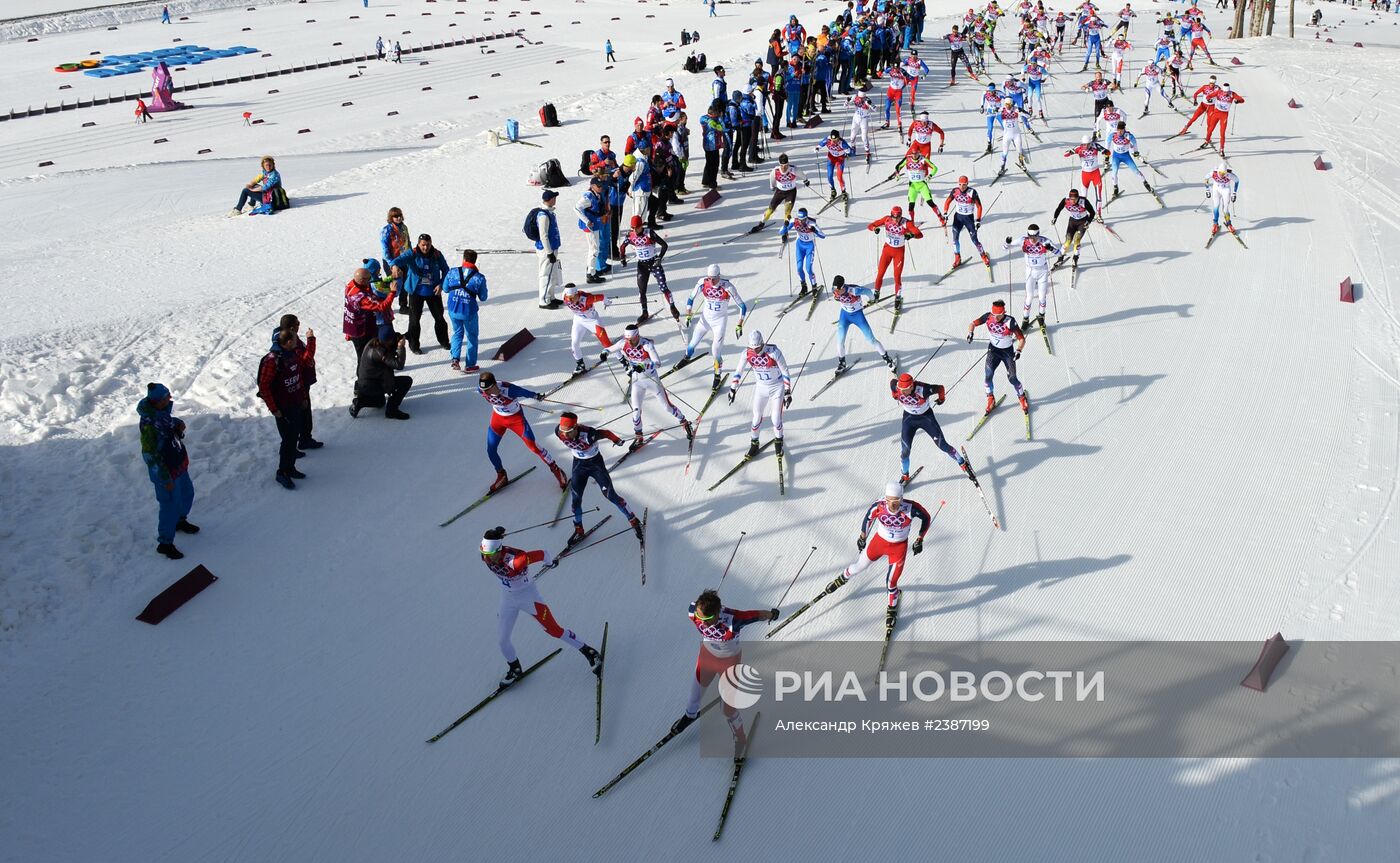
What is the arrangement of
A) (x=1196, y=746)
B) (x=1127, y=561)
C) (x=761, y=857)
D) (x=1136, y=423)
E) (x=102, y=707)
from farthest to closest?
(x=1136, y=423), (x=1127, y=561), (x=102, y=707), (x=1196, y=746), (x=761, y=857)

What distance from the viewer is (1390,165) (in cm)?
2181

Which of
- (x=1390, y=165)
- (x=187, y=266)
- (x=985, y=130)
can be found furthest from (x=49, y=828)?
(x=1390, y=165)

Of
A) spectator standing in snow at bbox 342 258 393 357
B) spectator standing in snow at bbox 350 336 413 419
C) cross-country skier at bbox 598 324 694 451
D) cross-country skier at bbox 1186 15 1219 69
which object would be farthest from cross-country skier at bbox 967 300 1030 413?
cross-country skier at bbox 1186 15 1219 69

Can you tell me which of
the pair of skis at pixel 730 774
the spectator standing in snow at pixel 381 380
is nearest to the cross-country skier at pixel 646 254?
the spectator standing in snow at pixel 381 380

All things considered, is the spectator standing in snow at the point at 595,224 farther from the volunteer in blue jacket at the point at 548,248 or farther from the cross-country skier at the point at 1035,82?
the cross-country skier at the point at 1035,82

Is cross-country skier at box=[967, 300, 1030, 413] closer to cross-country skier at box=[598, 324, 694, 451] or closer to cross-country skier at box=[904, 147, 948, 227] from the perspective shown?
cross-country skier at box=[598, 324, 694, 451]

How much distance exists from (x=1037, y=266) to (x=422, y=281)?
8.53 metres

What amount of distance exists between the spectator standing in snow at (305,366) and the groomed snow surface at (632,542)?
395 millimetres

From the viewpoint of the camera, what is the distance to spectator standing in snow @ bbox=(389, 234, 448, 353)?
12.9 meters

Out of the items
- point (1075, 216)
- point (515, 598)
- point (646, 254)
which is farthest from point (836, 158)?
point (515, 598)

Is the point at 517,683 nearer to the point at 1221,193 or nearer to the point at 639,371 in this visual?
the point at 639,371

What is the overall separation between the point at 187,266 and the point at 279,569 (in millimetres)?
8707

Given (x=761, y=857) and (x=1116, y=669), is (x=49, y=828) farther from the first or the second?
(x=1116, y=669)

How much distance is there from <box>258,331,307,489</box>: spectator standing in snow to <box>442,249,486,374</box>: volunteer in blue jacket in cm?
262
